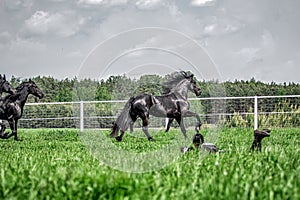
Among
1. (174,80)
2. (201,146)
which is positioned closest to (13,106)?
(174,80)

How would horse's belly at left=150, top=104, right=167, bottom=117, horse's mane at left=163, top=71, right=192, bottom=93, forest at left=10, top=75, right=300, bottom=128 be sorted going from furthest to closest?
horse's belly at left=150, top=104, right=167, bottom=117 → horse's mane at left=163, top=71, right=192, bottom=93 → forest at left=10, top=75, right=300, bottom=128

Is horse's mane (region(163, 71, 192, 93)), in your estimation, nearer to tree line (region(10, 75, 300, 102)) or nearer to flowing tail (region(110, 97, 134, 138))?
tree line (region(10, 75, 300, 102))

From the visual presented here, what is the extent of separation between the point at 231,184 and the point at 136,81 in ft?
15.4

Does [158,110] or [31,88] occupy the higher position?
[31,88]

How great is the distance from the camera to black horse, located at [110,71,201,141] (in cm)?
1010

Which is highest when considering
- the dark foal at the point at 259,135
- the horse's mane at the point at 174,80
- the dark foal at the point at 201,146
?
the horse's mane at the point at 174,80

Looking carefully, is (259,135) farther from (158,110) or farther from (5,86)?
(5,86)

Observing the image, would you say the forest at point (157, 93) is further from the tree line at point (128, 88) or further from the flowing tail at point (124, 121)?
the flowing tail at point (124, 121)

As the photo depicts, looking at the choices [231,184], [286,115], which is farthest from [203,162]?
[286,115]

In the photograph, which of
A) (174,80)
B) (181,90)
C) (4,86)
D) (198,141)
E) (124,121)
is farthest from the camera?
(4,86)

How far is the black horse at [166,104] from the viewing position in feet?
33.1

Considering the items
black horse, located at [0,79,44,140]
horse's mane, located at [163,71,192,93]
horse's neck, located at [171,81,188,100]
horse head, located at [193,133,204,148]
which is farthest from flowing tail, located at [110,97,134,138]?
horse head, located at [193,133,204,148]

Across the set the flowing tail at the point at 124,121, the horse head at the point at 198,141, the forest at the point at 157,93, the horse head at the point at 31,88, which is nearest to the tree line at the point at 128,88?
the forest at the point at 157,93

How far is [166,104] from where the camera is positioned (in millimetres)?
10195
